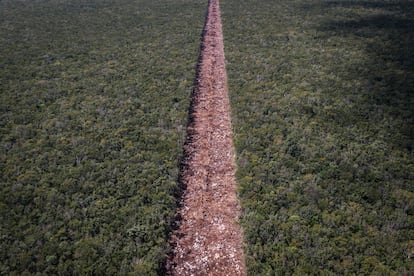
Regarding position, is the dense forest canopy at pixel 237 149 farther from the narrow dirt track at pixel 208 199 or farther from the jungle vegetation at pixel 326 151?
the narrow dirt track at pixel 208 199

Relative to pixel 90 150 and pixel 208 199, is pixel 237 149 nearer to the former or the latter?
pixel 208 199

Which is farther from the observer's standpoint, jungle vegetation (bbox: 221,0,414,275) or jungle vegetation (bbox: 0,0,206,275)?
jungle vegetation (bbox: 0,0,206,275)

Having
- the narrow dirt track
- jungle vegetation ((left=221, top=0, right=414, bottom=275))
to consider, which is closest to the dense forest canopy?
jungle vegetation ((left=221, top=0, right=414, bottom=275))

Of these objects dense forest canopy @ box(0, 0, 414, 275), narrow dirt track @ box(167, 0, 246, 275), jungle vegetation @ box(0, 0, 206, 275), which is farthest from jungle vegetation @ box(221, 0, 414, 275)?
jungle vegetation @ box(0, 0, 206, 275)

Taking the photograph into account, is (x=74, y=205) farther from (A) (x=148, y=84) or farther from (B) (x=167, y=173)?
(A) (x=148, y=84)

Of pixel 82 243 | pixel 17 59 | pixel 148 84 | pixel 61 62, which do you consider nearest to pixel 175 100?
pixel 148 84

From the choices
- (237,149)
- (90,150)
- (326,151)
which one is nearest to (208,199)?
(237,149)

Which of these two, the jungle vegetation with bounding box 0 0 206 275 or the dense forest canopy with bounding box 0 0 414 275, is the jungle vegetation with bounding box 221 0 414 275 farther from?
the jungle vegetation with bounding box 0 0 206 275
